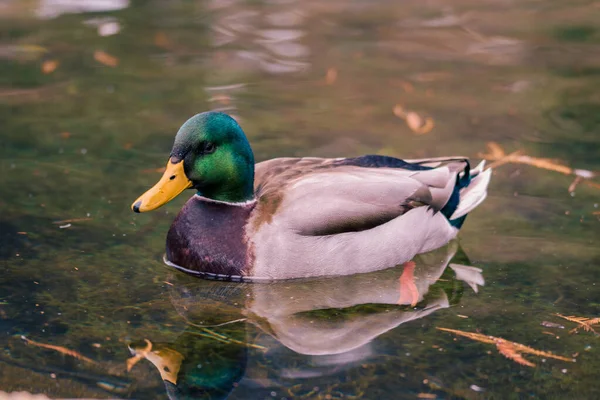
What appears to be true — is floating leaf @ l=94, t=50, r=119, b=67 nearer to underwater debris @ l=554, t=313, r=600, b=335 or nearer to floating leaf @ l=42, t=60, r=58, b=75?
floating leaf @ l=42, t=60, r=58, b=75

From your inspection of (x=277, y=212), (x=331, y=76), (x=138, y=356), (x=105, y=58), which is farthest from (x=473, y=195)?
(x=105, y=58)

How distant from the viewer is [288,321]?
5551 millimetres

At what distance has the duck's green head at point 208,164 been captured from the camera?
5.77 m

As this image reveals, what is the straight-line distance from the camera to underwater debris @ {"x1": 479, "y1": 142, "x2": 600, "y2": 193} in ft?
24.8

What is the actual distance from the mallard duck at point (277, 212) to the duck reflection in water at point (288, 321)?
13 cm

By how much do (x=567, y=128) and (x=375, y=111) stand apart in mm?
1877

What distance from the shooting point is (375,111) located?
367 inches

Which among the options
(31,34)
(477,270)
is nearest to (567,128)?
(477,270)

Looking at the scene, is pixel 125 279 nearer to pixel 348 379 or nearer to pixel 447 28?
pixel 348 379

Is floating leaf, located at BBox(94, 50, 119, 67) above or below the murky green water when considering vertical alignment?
above

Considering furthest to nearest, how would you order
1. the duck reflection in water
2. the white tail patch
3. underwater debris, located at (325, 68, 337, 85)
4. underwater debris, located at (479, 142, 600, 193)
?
underwater debris, located at (325, 68, 337, 85) < underwater debris, located at (479, 142, 600, 193) < the white tail patch < the duck reflection in water

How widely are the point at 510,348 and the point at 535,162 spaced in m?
3.10

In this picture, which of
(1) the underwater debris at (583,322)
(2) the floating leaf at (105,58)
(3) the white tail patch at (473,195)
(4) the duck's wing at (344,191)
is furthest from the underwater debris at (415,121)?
(2) the floating leaf at (105,58)

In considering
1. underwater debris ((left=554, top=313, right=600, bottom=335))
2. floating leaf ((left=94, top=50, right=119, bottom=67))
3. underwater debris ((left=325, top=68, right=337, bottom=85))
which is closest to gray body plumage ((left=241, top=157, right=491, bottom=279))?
underwater debris ((left=554, top=313, right=600, bottom=335))
